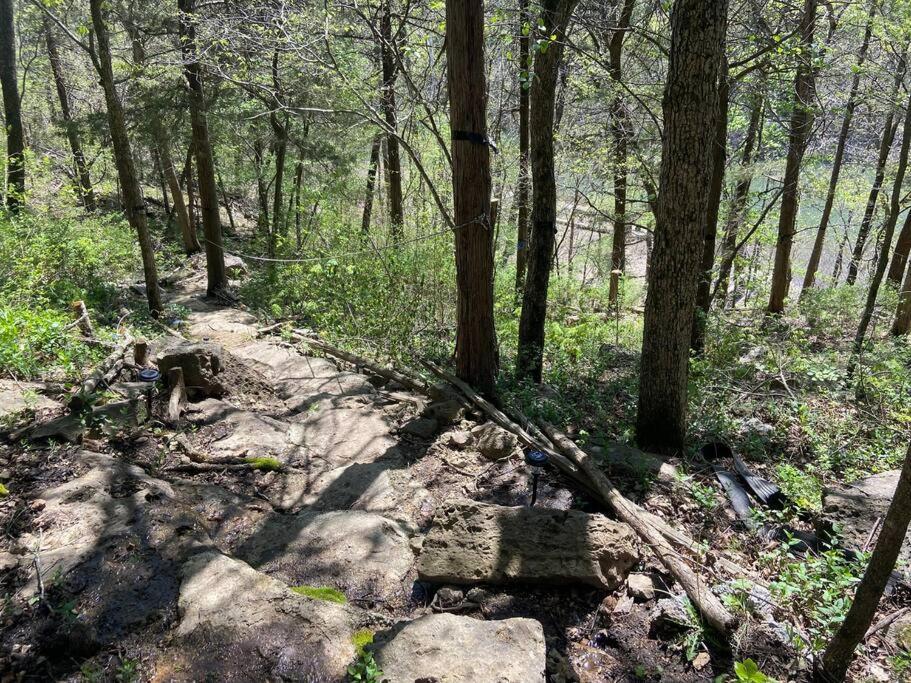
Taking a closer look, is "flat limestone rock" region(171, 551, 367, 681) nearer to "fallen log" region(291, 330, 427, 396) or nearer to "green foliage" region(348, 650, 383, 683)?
"green foliage" region(348, 650, 383, 683)

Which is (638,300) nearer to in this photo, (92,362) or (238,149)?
(238,149)

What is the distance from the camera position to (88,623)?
2.54 m

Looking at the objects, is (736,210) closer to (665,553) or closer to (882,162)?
(882,162)

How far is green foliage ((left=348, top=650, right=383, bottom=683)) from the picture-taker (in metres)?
2.23

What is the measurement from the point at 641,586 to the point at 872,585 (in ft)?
3.88

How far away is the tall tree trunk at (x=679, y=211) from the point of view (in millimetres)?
4203

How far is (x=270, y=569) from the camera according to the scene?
3414 mm

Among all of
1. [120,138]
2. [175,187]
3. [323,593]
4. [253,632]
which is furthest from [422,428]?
[175,187]

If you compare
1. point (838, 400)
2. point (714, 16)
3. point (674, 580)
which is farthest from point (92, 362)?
point (838, 400)

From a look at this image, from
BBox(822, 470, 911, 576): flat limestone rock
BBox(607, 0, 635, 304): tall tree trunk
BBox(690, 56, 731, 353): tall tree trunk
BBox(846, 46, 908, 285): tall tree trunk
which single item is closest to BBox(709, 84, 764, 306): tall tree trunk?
BBox(690, 56, 731, 353): tall tree trunk

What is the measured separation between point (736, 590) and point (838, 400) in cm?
438

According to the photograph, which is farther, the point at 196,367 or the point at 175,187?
the point at 175,187

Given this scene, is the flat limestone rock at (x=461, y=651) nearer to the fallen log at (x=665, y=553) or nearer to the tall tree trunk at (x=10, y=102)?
the fallen log at (x=665, y=553)

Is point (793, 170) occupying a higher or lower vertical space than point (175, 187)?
higher
